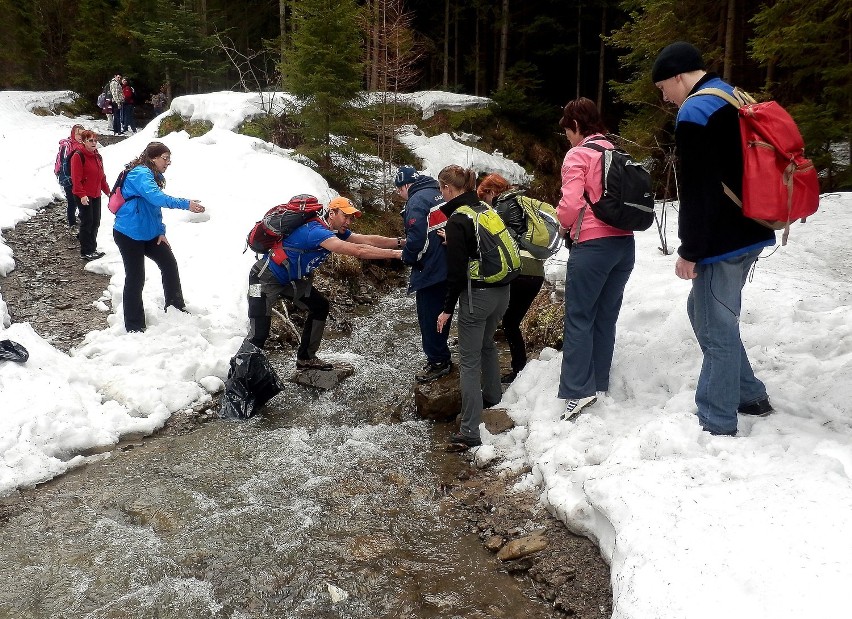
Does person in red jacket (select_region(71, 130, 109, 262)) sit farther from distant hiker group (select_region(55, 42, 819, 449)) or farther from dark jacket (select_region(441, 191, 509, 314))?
dark jacket (select_region(441, 191, 509, 314))

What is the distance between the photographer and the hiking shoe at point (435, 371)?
6430mm

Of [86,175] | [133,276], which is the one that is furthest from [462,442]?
[86,175]

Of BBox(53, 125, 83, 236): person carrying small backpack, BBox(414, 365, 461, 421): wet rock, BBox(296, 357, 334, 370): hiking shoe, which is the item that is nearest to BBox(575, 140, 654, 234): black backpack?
BBox(414, 365, 461, 421): wet rock

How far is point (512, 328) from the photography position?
20.7 ft

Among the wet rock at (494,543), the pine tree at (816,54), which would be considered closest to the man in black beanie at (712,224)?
the wet rock at (494,543)

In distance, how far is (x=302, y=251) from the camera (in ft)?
21.5

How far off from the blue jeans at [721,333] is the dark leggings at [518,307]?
2.27 m

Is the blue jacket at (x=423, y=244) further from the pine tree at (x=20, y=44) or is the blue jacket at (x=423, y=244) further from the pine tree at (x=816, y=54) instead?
the pine tree at (x=20, y=44)

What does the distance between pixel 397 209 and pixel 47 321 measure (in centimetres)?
915

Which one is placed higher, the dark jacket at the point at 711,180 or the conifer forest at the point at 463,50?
the conifer forest at the point at 463,50

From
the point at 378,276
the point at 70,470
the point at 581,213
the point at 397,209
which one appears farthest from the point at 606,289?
the point at 397,209

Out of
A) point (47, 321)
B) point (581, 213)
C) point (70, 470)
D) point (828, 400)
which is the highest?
point (581, 213)

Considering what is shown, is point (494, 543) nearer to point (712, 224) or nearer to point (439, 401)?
point (439, 401)

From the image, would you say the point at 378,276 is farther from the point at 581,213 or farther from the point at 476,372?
the point at 581,213
